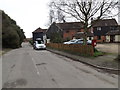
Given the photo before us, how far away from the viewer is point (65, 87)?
24.3ft

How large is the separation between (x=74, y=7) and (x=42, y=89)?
18.8m

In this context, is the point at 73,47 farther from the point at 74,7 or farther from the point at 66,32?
the point at 66,32

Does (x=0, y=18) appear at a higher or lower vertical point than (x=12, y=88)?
higher

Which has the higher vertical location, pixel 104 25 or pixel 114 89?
pixel 104 25

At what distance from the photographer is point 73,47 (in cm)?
2483

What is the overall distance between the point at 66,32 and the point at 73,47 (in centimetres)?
4908

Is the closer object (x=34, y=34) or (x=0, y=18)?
(x=0, y=18)

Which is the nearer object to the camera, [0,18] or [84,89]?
[84,89]

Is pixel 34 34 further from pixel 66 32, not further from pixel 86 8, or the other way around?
pixel 86 8

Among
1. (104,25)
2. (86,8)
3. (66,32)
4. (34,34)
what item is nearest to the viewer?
(86,8)

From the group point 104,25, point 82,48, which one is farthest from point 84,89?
point 104,25

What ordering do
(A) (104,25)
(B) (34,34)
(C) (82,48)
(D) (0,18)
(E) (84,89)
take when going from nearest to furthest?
(E) (84,89)
(C) (82,48)
(D) (0,18)
(A) (104,25)
(B) (34,34)

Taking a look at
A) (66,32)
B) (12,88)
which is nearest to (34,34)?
(66,32)

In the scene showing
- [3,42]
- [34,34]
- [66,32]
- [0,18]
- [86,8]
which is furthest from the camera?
[34,34]
